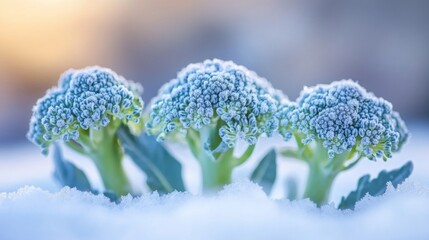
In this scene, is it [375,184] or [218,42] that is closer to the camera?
[375,184]

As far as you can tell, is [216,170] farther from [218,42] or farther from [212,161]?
[218,42]

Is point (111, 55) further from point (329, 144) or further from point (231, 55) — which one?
point (329, 144)

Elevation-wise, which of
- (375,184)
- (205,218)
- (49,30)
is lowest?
(205,218)

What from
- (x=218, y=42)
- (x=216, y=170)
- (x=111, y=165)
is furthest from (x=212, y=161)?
(x=218, y=42)

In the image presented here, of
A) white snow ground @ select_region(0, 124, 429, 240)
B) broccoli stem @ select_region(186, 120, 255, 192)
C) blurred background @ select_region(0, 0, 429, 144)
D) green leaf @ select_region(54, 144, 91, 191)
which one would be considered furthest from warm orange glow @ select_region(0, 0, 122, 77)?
white snow ground @ select_region(0, 124, 429, 240)

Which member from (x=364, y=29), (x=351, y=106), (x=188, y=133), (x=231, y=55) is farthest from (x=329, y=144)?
(x=364, y=29)

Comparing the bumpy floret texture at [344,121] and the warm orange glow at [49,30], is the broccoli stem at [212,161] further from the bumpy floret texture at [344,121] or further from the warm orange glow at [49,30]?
the warm orange glow at [49,30]

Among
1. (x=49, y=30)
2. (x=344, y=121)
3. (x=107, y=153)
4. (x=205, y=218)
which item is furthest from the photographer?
(x=49, y=30)

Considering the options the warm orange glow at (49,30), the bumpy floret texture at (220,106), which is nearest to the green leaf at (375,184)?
the bumpy floret texture at (220,106)
